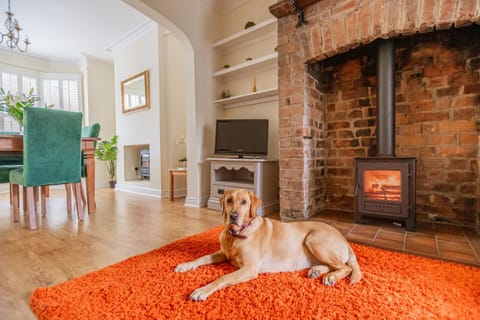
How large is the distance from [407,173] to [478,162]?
0.58 meters

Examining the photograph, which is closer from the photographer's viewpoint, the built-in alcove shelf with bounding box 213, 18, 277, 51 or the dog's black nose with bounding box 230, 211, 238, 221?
the dog's black nose with bounding box 230, 211, 238, 221

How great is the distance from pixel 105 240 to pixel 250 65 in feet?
7.65

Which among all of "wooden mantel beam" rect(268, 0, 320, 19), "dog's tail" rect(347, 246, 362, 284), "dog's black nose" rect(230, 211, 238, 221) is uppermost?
"wooden mantel beam" rect(268, 0, 320, 19)

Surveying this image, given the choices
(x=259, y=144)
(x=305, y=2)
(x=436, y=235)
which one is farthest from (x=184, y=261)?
(x=305, y=2)

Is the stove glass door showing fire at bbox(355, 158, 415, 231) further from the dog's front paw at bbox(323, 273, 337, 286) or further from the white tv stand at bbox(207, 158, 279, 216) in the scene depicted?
the dog's front paw at bbox(323, 273, 337, 286)

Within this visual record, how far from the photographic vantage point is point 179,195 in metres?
3.73

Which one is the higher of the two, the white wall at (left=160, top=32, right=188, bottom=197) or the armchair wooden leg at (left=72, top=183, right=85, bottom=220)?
the white wall at (left=160, top=32, right=188, bottom=197)

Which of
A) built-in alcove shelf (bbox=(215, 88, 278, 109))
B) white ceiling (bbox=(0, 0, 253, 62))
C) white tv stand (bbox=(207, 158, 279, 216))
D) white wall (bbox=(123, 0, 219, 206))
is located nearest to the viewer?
white tv stand (bbox=(207, 158, 279, 216))

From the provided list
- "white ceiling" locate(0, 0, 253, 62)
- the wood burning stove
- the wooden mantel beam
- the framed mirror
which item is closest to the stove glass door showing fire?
the wood burning stove

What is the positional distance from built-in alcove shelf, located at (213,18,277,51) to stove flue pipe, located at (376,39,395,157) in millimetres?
1186

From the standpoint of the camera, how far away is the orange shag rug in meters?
0.92

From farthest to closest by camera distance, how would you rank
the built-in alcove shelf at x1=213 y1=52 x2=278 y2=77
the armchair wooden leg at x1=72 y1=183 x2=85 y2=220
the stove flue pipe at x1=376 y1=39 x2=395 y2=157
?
the built-in alcove shelf at x1=213 y1=52 x2=278 y2=77, the armchair wooden leg at x1=72 y1=183 x2=85 y2=220, the stove flue pipe at x1=376 y1=39 x2=395 y2=157

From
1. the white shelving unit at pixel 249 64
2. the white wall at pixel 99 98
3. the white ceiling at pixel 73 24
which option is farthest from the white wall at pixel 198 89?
the white wall at pixel 99 98

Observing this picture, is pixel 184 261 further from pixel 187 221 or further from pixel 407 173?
pixel 407 173
